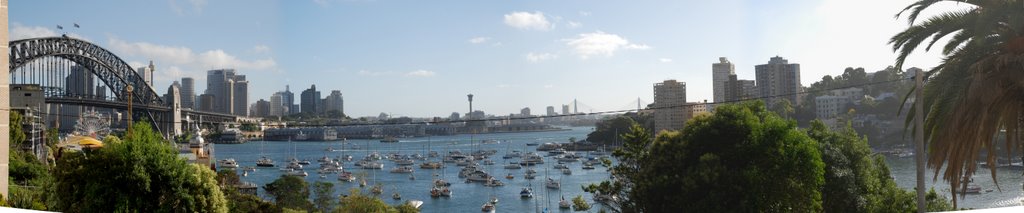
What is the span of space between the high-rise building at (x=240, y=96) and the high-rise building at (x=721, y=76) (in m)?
23.3

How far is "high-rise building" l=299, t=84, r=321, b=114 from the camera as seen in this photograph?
1437 inches

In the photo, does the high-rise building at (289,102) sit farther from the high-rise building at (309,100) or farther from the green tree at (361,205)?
the green tree at (361,205)

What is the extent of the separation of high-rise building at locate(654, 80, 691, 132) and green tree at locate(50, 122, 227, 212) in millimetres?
8283

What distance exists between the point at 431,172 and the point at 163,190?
3153 cm

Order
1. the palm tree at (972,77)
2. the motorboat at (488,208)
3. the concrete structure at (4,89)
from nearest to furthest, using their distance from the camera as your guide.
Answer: the palm tree at (972,77)
the concrete structure at (4,89)
the motorboat at (488,208)

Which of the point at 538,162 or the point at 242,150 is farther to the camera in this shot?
the point at 242,150

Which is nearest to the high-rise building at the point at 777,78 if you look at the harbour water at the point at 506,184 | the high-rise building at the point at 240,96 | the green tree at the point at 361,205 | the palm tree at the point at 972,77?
the harbour water at the point at 506,184

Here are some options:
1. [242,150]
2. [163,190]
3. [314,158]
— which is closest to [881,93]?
[163,190]

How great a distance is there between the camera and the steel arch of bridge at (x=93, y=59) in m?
25.5

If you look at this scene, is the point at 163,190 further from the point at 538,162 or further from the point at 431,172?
the point at 538,162

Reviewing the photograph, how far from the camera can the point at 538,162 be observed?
131 feet

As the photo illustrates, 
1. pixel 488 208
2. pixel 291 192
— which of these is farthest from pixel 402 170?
pixel 291 192

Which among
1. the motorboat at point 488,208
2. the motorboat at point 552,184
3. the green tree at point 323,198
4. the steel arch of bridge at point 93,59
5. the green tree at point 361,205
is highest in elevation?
the steel arch of bridge at point 93,59

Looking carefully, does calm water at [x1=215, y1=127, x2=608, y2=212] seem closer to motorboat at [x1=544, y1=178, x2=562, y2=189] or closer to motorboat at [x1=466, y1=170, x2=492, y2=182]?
motorboat at [x1=544, y1=178, x2=562, y2=189]
